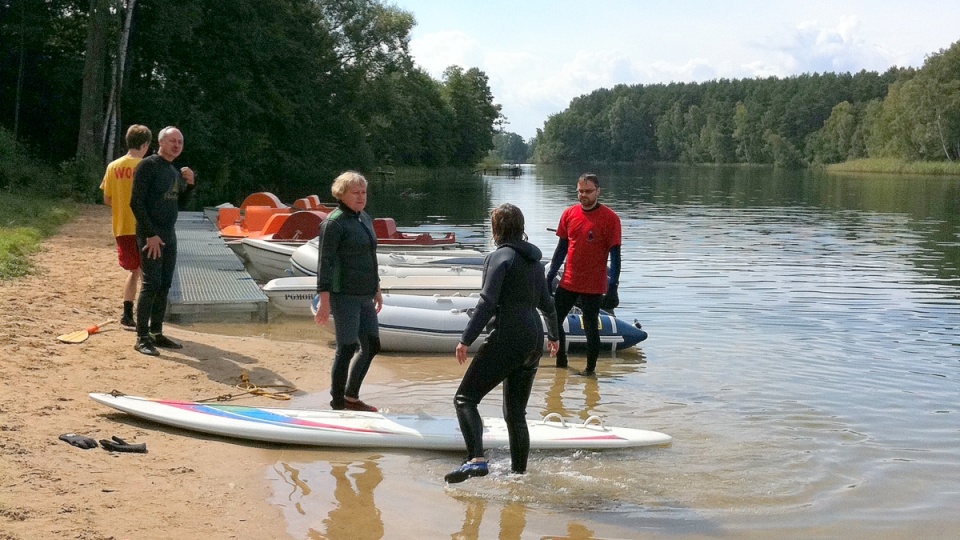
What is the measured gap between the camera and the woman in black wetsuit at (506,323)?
5.61 m

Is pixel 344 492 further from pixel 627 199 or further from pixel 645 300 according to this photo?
pixel 627 199

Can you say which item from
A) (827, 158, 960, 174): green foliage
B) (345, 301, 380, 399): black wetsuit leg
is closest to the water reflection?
(345, 301, 380, 399): black wetsuit leg

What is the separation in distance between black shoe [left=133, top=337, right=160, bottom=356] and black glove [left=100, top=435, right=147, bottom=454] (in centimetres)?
238

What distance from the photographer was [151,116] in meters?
32.8

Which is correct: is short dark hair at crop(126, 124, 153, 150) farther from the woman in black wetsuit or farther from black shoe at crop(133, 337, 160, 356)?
the woman in black wetsuit

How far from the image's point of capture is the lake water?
567 cm

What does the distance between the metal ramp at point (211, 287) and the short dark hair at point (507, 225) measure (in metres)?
6.15

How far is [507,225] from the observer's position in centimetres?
565

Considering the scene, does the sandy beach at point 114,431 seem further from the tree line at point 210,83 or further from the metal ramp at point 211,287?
the tree line at point 210,83

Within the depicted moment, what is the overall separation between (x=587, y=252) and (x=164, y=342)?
394cm

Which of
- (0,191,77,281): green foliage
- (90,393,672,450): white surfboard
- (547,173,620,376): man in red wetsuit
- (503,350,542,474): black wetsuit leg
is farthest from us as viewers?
(0,191,77,281): green foliage

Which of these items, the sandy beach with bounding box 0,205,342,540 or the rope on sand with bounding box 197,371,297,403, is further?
the rope on sand with bounding box 197,371,297,403

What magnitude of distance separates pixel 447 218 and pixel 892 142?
250ft

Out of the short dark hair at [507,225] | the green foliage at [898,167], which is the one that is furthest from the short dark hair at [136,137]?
the green foliage at [898,167]
